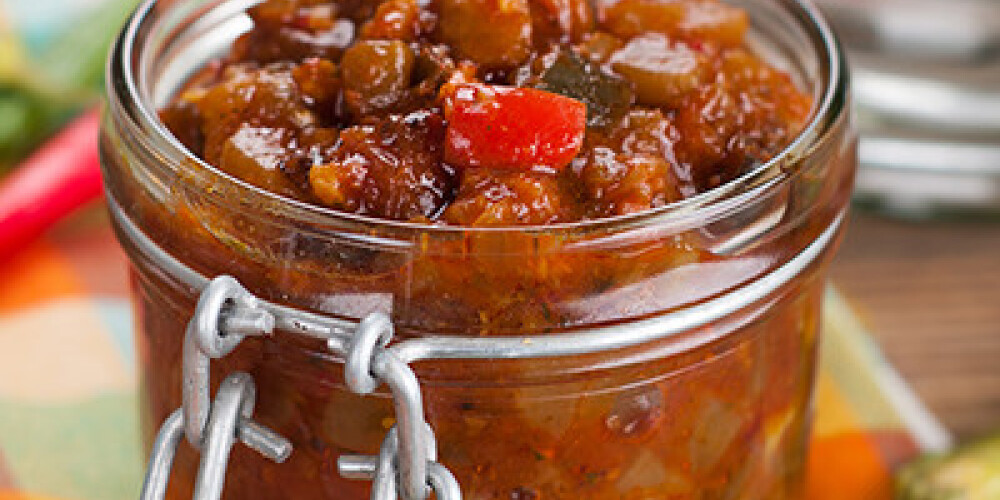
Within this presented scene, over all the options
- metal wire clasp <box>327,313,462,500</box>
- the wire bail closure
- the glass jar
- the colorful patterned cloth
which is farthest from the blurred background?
metal wire clasp <box>327,313,462,500</box>

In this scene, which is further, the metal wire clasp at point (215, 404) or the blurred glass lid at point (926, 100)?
the blurred glass lid at point (926, 100)

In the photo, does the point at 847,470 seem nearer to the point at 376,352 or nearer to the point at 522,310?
the point at 522,310

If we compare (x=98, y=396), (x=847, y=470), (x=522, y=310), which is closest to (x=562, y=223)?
(x=522, y=310)

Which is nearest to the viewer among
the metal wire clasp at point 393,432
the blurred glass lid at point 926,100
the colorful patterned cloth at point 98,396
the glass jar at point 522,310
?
the metal wire clasp at point 393,432

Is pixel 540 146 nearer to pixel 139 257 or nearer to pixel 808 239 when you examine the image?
pixel 808 239

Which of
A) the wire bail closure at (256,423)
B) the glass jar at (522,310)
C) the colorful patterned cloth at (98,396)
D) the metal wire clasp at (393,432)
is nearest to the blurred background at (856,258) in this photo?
the colorful patterned cloth at (98,396)

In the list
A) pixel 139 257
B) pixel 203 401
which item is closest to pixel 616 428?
pixel 203 401

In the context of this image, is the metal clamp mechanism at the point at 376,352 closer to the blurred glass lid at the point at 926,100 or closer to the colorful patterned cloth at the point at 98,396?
the colorful patterned cloth at the point at 98,396
